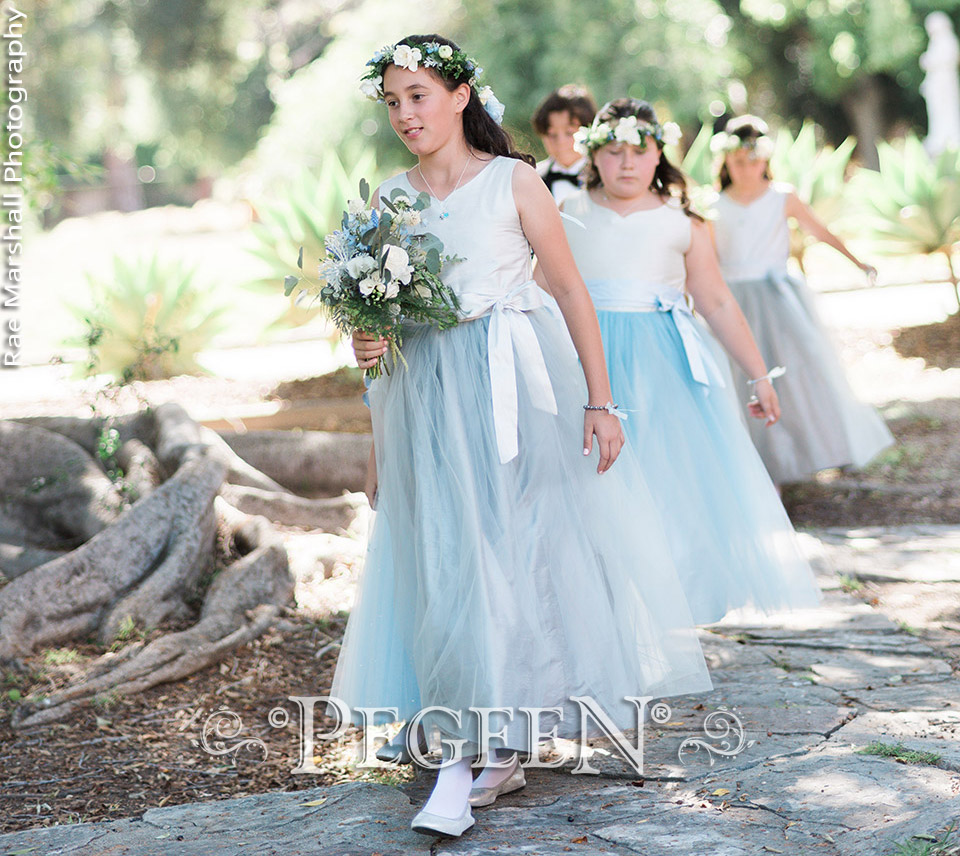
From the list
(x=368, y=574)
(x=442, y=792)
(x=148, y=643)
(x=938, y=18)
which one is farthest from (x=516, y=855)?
(x=938, y=18)

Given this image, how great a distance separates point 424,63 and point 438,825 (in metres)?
1.93

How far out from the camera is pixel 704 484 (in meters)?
4.09

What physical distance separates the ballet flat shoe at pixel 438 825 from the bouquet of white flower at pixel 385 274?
116cm

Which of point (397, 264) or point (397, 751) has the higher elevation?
point (397, 264)

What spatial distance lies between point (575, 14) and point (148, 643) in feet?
37.7

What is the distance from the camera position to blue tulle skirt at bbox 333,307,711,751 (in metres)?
2.92

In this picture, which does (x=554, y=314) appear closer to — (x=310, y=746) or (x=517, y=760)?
(x=517, y=760)

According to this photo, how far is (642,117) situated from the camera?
4.46 m

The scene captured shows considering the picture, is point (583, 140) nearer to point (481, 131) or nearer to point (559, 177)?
point (559, 177)

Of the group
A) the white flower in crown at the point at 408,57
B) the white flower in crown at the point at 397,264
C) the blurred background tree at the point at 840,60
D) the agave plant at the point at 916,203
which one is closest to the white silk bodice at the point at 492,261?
the white flower in crown at the point at 397,264

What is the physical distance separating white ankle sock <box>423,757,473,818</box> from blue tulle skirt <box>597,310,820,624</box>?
4.26ft

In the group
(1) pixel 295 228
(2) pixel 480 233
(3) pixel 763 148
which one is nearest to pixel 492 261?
(2) pixel 480 233

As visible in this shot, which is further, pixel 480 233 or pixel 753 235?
pixel 753 235

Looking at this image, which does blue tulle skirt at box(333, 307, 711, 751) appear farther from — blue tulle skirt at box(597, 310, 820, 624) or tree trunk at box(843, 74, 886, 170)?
tree trunk at box(843, 74, 886, 170)
